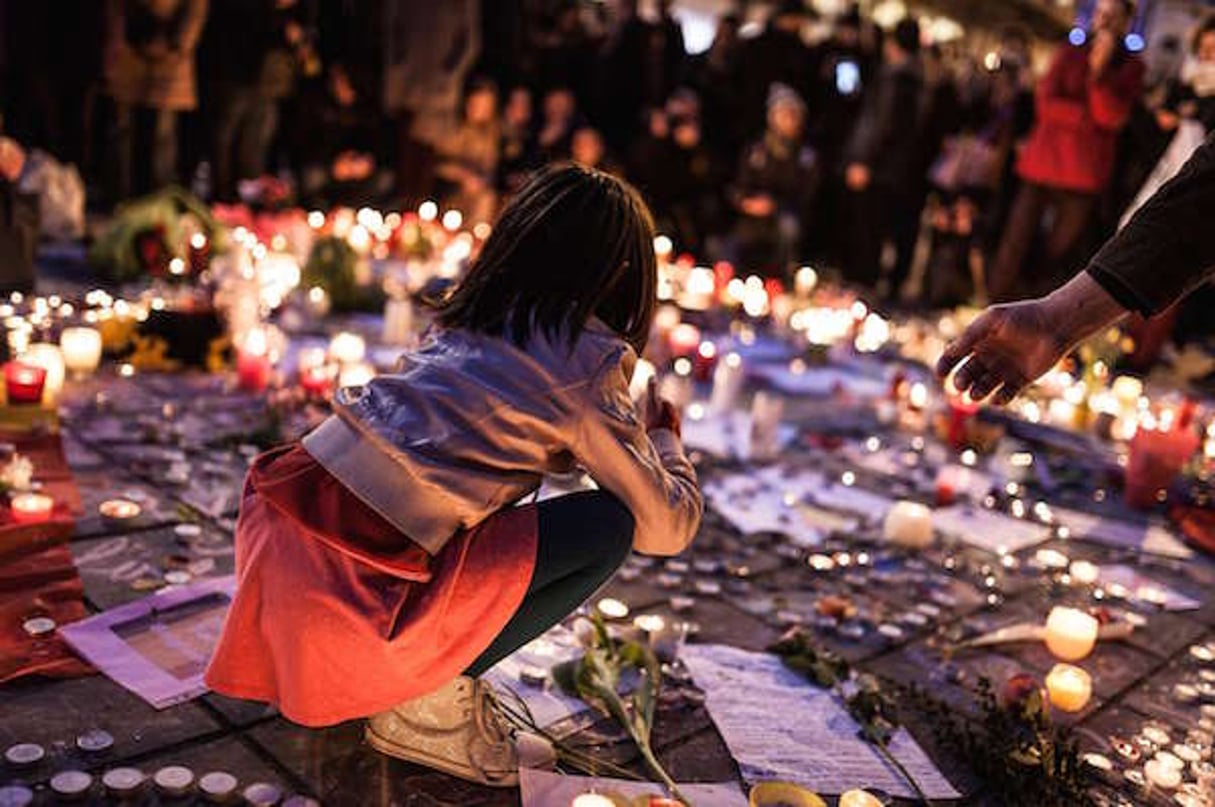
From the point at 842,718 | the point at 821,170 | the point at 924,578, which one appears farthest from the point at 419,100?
the point at 842,718

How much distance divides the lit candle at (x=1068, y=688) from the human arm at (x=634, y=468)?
134 centimetres

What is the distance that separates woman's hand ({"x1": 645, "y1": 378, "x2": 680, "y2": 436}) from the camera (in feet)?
8.23

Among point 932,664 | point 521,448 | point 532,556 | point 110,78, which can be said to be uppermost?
point 110,78

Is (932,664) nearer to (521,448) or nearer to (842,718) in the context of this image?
(842,718)

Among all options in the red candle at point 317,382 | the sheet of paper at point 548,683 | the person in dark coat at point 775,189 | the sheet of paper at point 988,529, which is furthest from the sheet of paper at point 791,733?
the person in dark coat at point 775,189

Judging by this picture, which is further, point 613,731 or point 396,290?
point 396,290

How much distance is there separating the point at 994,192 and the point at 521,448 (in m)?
8.44

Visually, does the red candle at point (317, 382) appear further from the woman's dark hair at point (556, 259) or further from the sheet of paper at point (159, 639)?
the woman's dark hair at point (556, 259)

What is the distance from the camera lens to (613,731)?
272cm

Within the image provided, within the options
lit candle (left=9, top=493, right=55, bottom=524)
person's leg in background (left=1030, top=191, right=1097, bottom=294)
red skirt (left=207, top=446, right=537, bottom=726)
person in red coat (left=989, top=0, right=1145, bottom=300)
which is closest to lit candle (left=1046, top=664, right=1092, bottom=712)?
red skirt (left=207, top=446, right=537, bottom=726)

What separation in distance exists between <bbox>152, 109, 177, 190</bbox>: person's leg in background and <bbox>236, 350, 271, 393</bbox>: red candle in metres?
3.39

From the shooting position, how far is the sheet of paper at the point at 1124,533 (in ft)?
15.4

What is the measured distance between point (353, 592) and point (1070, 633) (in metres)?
2.22

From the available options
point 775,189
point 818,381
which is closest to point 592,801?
point 818,381
